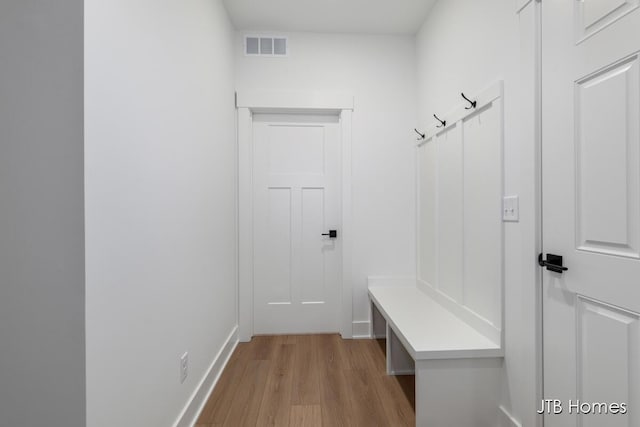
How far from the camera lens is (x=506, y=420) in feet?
5.03

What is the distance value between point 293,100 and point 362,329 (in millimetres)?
2186

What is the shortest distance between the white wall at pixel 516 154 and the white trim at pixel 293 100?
1.17 metres

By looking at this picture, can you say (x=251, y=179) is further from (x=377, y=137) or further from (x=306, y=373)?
(x=306, y=373)

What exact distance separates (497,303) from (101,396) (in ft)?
5.71

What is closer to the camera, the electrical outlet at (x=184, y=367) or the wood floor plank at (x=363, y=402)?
the electrical outlet at (x=184, y=367)

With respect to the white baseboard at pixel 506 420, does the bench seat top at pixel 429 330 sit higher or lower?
higher

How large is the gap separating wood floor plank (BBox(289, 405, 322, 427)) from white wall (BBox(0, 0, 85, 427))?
112cm

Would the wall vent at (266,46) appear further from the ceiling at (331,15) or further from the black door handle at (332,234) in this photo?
the black door handle at (332,234)

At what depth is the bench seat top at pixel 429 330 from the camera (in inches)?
61.4

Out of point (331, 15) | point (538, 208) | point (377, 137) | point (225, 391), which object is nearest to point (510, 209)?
point (538, 208)

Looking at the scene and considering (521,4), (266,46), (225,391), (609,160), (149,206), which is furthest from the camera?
(266,46)

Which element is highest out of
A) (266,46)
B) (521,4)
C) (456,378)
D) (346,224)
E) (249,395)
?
(266,46)

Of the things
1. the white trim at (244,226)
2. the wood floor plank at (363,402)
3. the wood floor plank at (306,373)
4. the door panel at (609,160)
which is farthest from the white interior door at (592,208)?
the white trim at (244,226)

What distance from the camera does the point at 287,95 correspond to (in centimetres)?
277
